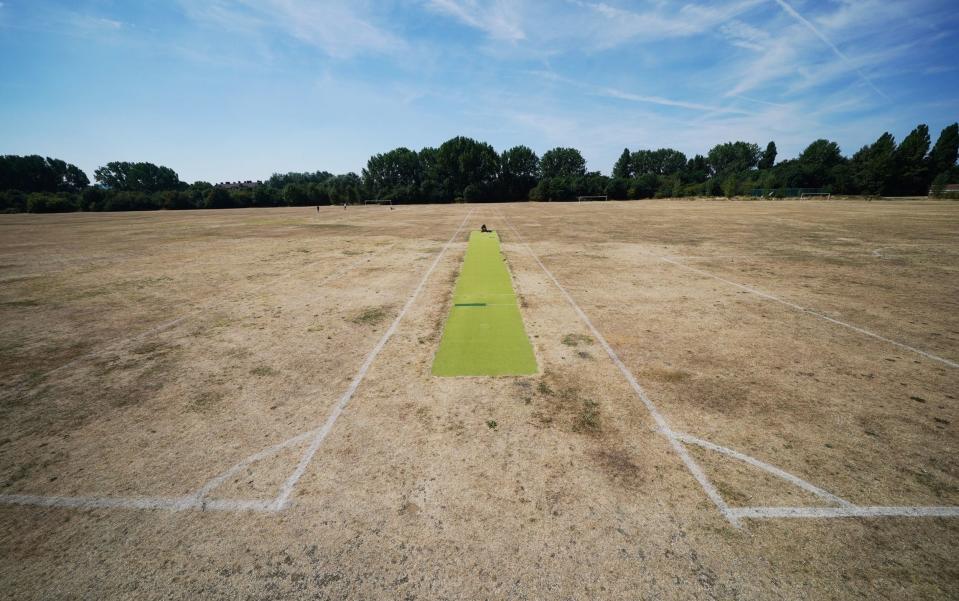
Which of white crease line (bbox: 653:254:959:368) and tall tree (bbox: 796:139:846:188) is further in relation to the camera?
tall tree (bbox: 796:139:846:188)

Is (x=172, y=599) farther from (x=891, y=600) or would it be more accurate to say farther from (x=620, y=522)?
(x=891, y=600)

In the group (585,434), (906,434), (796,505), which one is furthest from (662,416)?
(906,434)

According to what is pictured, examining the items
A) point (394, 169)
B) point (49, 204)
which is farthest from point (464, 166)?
point (49, 204)

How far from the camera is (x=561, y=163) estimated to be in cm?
11438

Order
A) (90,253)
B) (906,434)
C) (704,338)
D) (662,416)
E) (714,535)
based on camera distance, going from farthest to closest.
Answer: (90,253), (704,338), (662,416), (906,434), (714,535)

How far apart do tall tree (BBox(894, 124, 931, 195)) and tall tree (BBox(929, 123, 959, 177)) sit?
7.80 m

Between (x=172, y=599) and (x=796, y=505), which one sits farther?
(x=796, y=505)

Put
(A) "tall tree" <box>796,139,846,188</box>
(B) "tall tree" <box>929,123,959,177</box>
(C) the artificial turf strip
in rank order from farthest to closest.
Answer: (A) "tall tree" <box>796,139,846,188</box>
(B) "tall tree" <box>929,123,959,177</box>
(C) the artificial turf strip

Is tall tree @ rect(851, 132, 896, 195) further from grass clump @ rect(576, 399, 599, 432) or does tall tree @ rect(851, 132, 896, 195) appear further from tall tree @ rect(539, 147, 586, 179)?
grass clump @ rect(576, 399, 599, 432)

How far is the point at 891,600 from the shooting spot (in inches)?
112

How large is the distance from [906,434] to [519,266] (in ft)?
36.7

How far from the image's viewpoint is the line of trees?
7181 cm

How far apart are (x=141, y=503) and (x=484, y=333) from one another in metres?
5.80

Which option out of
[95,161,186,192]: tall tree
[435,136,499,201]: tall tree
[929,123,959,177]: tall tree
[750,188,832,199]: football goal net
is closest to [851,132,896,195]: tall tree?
[750,188,832,199]: football goal net
